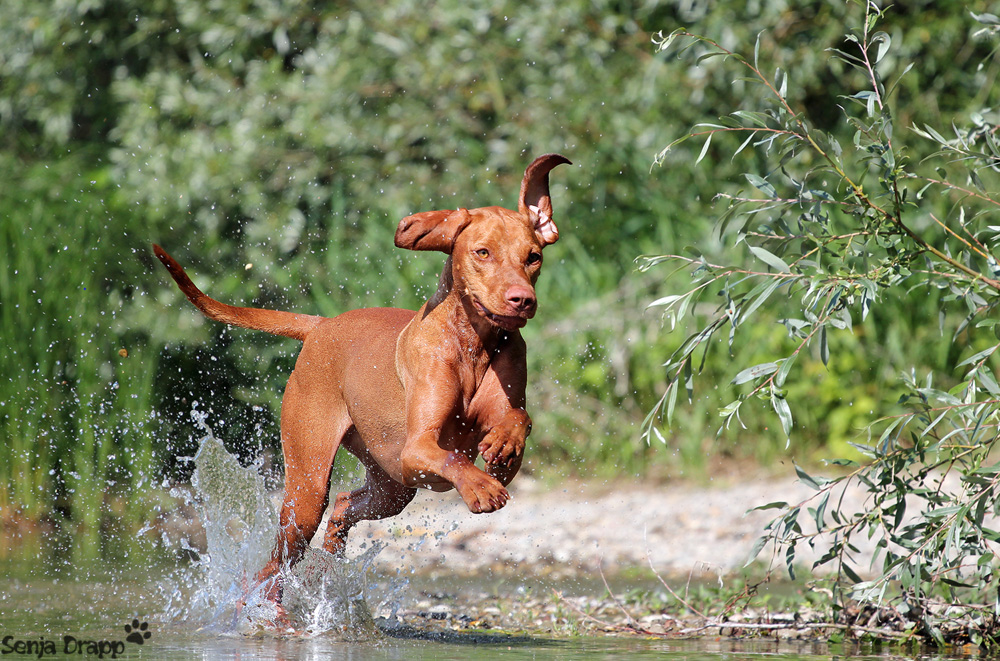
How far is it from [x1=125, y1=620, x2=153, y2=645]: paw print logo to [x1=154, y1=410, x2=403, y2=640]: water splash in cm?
20

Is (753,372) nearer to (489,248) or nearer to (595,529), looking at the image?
(489,248)

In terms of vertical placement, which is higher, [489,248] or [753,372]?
[489,248]

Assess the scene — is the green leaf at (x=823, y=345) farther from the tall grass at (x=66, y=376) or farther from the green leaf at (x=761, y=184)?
the tall grass at (x=66, y=376)

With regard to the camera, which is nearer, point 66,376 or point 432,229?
point 432,229

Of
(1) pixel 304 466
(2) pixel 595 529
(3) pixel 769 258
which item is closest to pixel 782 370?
(3) pixel 769 258

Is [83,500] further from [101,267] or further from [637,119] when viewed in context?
[637,119]

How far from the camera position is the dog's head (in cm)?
348

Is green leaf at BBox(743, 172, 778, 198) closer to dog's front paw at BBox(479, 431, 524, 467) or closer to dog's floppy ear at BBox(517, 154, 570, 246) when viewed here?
dog's floppy ear at BBox(517, 154, 570, 246)

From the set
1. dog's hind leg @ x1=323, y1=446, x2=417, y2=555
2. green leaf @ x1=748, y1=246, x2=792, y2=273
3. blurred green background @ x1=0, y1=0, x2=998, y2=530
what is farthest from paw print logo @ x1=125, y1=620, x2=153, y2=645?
blurred green background @ x1=0, y1=0, x2=998, y2=530

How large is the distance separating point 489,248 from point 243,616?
1767mm

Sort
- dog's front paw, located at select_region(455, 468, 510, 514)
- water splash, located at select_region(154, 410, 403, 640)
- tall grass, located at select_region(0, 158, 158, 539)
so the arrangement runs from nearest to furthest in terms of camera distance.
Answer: dog's front paw, located at select_region(455, 468, 510, 514)
water splash, located at select_region(154, 410, 403, 640)
tall grass, located at select_region(0, 158, 158, 539)

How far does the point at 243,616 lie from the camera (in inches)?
168

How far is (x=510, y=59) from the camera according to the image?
29.3 feet

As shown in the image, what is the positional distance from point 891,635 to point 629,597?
1.33 meters
